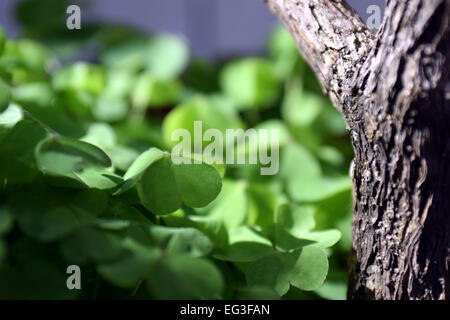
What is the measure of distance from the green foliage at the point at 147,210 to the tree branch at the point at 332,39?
0.30 feet

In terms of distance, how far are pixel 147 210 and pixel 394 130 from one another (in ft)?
0.55

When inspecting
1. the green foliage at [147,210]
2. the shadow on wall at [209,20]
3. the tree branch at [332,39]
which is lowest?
the green foliage at [147,210]

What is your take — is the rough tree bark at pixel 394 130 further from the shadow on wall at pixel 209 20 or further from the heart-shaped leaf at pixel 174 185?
the shadow on wall at pixel 209 20

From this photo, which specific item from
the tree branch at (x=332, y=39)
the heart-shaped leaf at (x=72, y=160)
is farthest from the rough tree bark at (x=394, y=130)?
the heart-shaped leaf at (x=72, y=160)

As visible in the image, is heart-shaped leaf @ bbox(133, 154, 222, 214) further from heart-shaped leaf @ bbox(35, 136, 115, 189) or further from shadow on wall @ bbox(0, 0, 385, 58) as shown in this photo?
shadow on wall @ bbox(0, 0, 385, 58)

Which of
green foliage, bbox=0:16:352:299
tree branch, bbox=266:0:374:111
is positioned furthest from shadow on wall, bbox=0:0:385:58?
tree branch, bbox=266:0:374:111

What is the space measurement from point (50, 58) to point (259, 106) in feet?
1.14

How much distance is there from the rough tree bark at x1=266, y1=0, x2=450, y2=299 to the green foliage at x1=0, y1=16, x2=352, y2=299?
0.04m

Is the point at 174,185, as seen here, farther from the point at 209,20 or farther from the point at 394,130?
the point at 209,20

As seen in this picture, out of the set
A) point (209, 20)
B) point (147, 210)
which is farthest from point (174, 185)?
point (209, 20)

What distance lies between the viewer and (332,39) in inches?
12.4

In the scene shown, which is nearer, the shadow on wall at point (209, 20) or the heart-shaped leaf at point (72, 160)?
the heart-shaped leaf at point (72, 160)

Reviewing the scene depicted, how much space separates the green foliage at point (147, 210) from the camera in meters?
0.26
